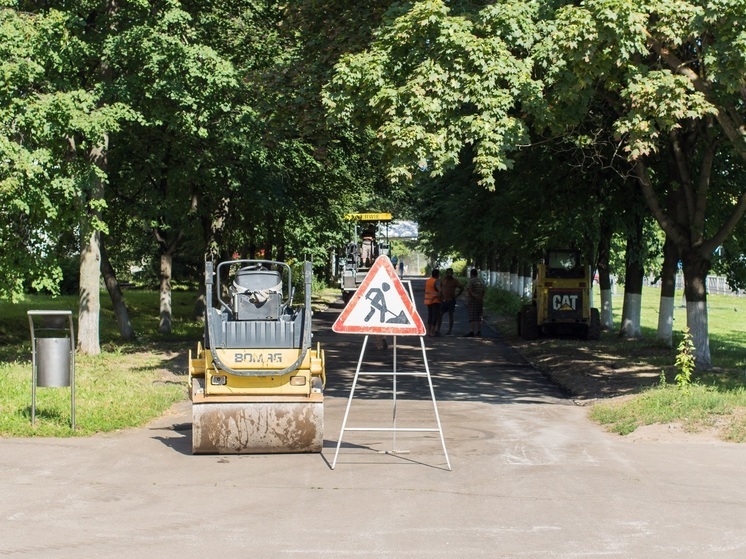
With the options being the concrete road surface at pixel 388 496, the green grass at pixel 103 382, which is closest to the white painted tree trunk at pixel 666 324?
the green grass at pixel 103 382

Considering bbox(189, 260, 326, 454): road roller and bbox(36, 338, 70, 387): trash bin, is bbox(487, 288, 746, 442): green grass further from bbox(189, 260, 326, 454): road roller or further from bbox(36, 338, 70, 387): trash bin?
bbox(36, 338, 70, 387): trash bin

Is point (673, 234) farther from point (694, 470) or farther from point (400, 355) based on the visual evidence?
point (694, 470)

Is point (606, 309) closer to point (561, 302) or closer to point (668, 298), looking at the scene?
point (561, 302)

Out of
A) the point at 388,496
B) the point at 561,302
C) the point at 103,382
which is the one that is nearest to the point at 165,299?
the point at 561,302

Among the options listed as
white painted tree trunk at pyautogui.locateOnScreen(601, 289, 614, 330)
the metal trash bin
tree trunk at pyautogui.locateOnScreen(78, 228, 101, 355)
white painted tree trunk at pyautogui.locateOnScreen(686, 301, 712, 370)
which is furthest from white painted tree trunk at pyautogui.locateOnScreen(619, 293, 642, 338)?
the metal trash bin

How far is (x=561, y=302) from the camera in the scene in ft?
102

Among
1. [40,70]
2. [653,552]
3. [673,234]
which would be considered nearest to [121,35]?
[40,70]

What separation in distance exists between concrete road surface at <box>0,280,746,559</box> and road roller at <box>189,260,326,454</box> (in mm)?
239

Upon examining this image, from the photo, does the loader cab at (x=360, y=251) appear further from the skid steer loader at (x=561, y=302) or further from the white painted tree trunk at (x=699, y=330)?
the white painted tree trunk at (x=699, y=330)

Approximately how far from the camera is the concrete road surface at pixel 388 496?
8008 mm

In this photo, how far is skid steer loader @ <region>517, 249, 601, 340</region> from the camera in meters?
30.9

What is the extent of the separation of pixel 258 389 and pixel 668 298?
16.8 meters

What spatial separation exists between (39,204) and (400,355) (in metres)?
9.26

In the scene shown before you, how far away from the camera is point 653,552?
782cm
